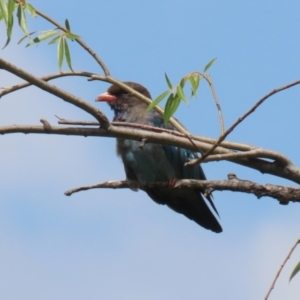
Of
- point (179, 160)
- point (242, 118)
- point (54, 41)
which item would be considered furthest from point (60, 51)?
point (179, 160)

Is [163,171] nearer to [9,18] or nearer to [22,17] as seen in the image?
[22,17]

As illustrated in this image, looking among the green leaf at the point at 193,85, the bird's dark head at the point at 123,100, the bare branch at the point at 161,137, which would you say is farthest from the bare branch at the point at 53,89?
the bird's dark head at the point at 123,100

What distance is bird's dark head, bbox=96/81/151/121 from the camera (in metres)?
7.78

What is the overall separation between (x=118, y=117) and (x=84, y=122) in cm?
450

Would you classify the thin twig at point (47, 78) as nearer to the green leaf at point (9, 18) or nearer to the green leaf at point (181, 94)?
the green leaf at point (9, 18)

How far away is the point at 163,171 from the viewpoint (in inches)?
279

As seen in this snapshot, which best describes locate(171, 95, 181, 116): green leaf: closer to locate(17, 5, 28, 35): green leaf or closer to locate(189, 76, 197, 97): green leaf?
locate(189, 76, 197, 97): green leaf

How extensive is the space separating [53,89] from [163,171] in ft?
12.9

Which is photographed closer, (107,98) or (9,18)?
(9,18)

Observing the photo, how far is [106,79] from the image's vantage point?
4121mm

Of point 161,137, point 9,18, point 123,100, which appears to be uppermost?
point 123,100

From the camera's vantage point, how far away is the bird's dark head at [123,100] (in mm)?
7777

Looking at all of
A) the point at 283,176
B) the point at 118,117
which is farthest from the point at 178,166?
the point at 283,176

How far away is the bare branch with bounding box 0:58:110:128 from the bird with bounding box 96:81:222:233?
11.6 feet
